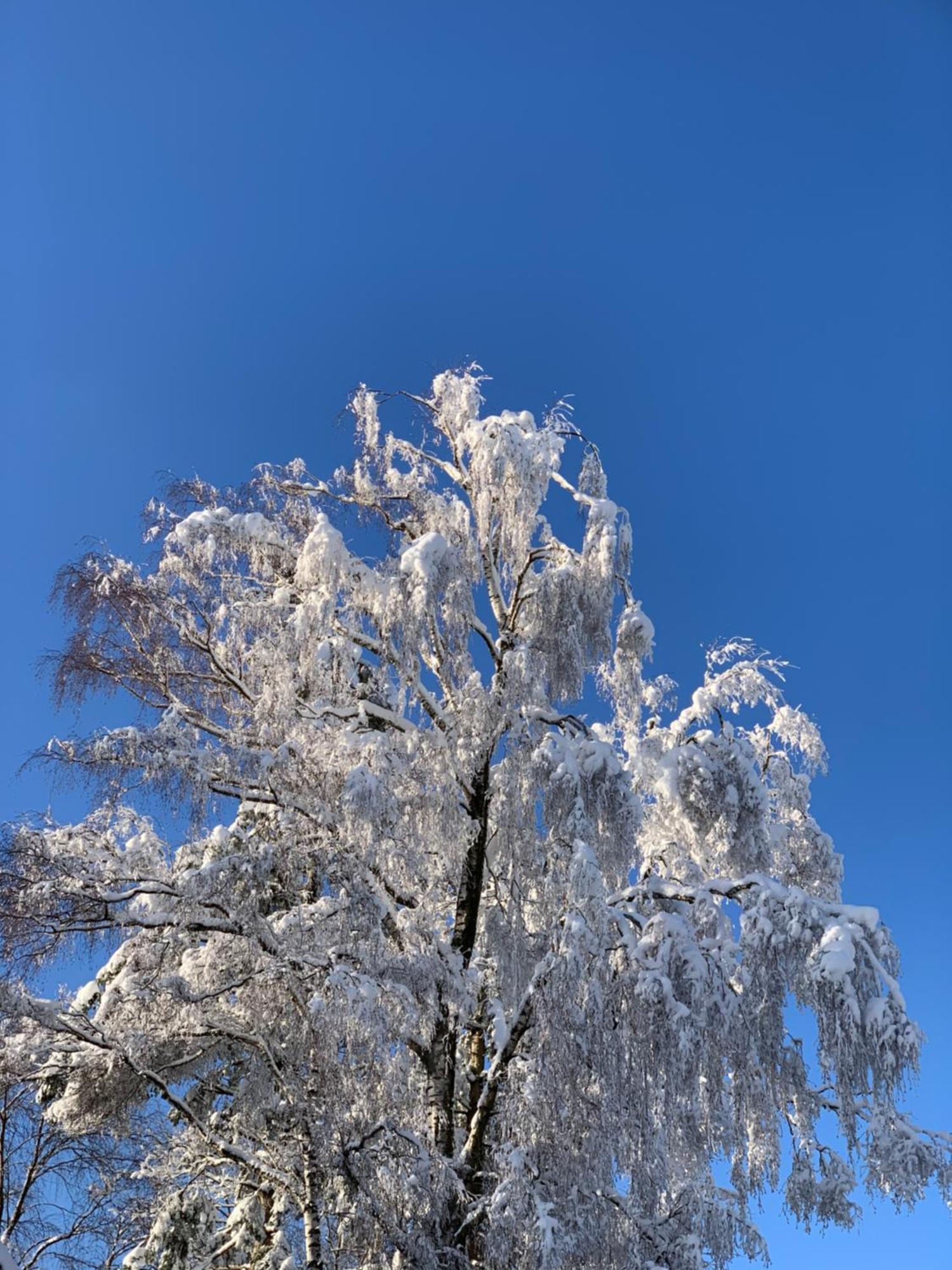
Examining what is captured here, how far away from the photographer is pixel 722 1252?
7141 millimetres

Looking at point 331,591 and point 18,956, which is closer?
point 18,956

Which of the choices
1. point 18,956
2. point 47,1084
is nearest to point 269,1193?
point 47,1084

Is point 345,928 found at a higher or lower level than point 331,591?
lower

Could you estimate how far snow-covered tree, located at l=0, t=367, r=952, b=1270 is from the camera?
234 inches

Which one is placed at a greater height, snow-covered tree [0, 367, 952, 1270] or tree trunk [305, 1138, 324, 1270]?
snow-covered tree [0, 367, 952, 1270]

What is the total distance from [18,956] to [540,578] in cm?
452

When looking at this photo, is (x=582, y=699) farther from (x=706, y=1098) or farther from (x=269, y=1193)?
(x=269, y=1193)

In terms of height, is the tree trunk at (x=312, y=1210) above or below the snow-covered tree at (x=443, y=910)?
below

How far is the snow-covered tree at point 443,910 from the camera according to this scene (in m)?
5.94

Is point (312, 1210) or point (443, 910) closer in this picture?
point (312, 1210)

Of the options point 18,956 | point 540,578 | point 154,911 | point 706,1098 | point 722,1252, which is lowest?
point 722,1252

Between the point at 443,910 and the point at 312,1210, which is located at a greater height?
the point at 443,910

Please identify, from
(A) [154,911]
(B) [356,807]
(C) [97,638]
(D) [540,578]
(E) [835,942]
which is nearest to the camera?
(E) [835,942]

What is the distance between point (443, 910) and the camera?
8.41 meters
